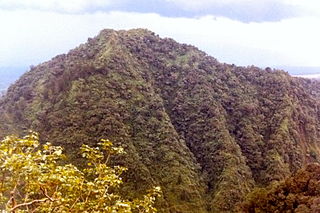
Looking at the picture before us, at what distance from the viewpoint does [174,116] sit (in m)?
80.0

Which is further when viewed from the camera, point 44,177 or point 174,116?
point 174,116

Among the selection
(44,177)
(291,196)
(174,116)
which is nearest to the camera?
(44,177)

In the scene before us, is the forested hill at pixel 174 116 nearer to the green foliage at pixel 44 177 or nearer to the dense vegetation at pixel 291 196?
the dense vegetation at pixel 291 196

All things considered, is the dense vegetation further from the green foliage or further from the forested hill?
the green foliage

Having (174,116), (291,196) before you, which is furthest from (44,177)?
(174,116)

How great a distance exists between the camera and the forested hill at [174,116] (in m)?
66.2

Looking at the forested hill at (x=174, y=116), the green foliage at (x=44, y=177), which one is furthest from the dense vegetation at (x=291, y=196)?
the green foliage at (x=44, y=177)

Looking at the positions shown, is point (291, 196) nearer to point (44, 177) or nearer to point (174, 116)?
point (174, 116)

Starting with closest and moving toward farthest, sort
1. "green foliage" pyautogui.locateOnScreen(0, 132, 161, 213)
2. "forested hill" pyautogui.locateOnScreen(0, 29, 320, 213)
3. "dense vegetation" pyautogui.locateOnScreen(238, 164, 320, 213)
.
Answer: "green foliage" pyautogui.locateOnScreen(0, 132, 161, 213) → "dense vegetation" pyautogui.locateOnScreen(238, 164, 320, 213) → "forested hill" pyautogui.locateOnScreen(0, 29, 320, 213)

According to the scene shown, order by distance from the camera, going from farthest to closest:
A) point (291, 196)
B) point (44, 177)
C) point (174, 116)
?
point (174, 116), point (291, 196), point (44, 177)

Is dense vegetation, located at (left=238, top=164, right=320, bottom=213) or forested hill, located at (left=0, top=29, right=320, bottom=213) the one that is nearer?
dense vegetation, located at (left=238, top=164, right=320, bottom=213)

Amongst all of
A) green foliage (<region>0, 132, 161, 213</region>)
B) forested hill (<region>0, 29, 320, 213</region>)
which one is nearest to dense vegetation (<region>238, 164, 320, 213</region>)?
forested hill (<region>0, 29, 320, 213</region>)

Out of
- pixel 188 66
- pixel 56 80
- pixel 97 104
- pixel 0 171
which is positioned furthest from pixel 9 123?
pixel 0 171

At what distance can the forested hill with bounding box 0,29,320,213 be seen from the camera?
6619 cm
